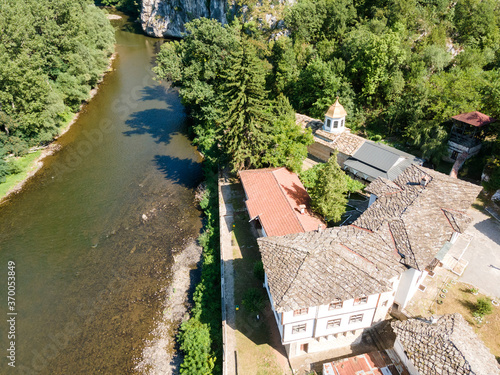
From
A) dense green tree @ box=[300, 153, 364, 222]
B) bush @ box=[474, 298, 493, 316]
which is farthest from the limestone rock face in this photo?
bush @ box=[474, 298, 493, 316]

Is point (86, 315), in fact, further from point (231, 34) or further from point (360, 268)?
point (231, 34)

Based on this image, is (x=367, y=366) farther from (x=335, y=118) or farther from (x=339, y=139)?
(x=335, y=118)

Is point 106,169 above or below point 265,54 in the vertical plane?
below

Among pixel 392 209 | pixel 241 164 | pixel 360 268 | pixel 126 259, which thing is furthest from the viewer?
pixel 241 164

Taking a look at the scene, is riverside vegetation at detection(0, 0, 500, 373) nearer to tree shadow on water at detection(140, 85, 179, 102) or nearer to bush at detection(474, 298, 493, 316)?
tree shadow on water at detection(140, 85, 179, 102)

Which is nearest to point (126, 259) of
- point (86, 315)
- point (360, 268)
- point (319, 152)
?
point (86, 315)

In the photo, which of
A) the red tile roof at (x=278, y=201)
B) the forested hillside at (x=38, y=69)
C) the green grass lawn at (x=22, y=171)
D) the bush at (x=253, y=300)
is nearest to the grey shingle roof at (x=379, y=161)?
the red tile roof at (x=278, y=201)
